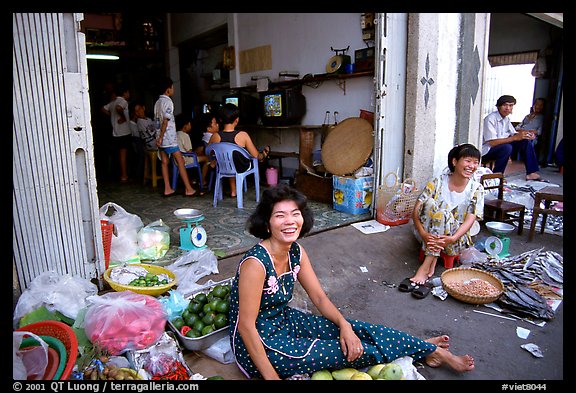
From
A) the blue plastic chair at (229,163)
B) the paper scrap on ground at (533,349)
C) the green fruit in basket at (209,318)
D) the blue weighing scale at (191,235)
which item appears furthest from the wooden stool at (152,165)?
the paper scrap on ground at (533,349)

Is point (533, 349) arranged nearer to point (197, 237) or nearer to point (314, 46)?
point (197, 237)

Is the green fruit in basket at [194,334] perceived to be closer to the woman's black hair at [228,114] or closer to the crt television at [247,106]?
the woman's black hair at [228,114]

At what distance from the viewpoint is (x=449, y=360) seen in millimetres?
2500

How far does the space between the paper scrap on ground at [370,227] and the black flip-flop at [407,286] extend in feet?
3.73

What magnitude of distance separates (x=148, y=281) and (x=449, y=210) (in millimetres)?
2967

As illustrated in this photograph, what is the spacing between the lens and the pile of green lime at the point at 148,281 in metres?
3.21

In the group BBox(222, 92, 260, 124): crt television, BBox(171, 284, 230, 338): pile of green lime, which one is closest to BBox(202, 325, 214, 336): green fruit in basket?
BBox(171, 284, 230, 338): pile of green lime

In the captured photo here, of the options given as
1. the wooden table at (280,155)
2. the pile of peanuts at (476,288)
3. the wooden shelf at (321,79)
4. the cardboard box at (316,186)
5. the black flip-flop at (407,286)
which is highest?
the wooden shelf at (321,79)

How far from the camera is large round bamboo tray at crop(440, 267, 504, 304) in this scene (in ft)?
11.0

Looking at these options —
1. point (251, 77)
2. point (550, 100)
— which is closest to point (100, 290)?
point (251, 77)

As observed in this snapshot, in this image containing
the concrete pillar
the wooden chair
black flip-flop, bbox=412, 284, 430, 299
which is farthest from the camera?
the concrete pillar

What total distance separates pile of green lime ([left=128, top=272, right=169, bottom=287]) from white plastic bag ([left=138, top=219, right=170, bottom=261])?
635 millimetres

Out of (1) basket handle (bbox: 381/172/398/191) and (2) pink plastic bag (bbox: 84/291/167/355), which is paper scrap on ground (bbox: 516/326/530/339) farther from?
(2) pink plastic bag (bbox: 84/291/167/355)

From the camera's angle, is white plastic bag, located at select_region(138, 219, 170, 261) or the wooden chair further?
the wooden chair
